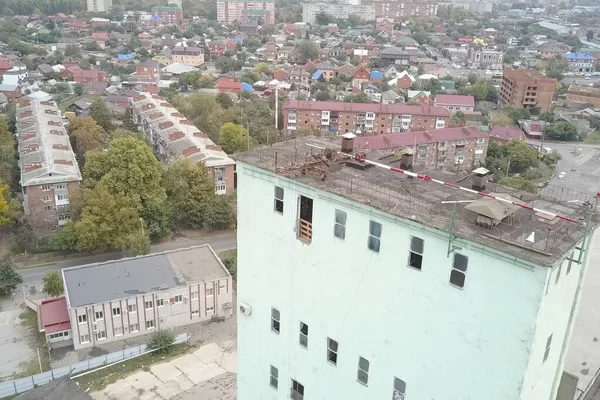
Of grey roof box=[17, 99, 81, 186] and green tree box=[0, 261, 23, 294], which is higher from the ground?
grey roof box=[17, 99, 81, 186]

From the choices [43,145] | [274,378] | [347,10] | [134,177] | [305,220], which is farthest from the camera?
[347,10]

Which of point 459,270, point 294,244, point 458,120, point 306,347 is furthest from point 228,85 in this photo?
point 459,270

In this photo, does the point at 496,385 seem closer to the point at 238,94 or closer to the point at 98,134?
the point at 98,134

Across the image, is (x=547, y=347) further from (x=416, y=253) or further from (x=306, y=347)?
(x=306, y=347)

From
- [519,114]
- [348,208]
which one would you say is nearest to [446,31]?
[519,114]

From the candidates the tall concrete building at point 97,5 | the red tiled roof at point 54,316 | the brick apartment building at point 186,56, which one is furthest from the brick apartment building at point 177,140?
the tall concrete building at point 97,5

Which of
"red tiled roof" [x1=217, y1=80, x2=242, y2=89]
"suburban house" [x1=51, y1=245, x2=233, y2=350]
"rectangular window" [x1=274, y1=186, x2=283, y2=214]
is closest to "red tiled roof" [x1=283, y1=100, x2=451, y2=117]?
"red tiled roof" [x1=217, y1=80, x2=242, y2=89]

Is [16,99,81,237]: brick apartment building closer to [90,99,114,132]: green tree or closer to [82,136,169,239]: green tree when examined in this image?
[82,136,169,239]: green tree
